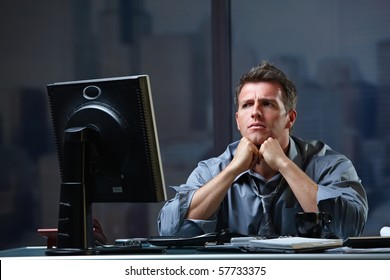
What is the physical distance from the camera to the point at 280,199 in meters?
2.80

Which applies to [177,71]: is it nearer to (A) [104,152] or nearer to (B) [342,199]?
(B) [342,199]

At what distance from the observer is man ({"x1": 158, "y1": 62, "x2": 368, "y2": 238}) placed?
2.67 meters

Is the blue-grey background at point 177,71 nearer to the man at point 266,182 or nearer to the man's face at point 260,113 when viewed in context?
the man at point 266,182

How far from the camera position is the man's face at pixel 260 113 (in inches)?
111

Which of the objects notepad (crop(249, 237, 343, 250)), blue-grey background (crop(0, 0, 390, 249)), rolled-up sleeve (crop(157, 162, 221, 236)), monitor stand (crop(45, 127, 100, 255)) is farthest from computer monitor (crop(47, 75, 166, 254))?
blue-grey background (crop(0, 0, 390, 249))

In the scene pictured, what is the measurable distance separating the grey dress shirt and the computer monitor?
684mm

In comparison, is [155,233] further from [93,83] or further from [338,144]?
[93,83]

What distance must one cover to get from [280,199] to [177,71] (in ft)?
4.98
